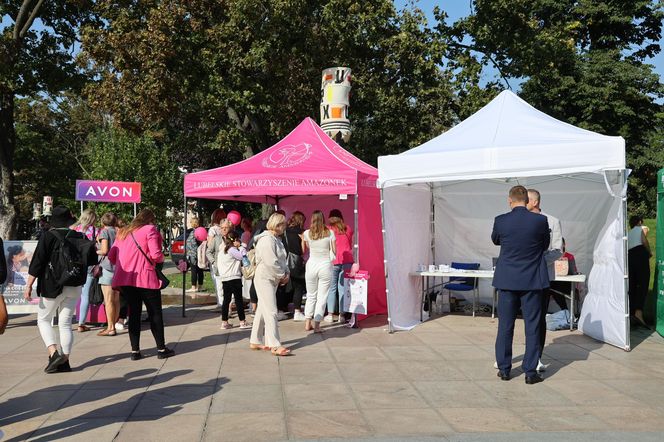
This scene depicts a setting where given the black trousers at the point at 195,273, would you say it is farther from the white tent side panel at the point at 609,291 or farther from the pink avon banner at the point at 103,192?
the white tent side panel at the point at 609,291

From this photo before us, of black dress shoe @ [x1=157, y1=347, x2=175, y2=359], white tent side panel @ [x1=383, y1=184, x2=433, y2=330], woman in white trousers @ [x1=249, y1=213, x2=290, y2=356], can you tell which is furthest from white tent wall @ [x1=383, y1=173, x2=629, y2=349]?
black dress shoe @ [x1=157, y1=347, x2=175, y2=359]

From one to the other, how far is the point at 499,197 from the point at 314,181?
381 centimetres

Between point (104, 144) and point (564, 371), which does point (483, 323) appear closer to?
point (564, 371)

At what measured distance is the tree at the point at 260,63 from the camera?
1514 cm

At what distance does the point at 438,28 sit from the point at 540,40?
3306mm

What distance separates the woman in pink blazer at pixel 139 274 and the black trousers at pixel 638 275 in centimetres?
666

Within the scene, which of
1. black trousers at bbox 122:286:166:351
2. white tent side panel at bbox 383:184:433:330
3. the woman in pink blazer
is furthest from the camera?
white tent side panel at bbox 383:184:433:330

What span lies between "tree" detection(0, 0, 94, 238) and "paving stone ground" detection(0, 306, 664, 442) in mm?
13256

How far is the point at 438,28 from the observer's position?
19.4 metres

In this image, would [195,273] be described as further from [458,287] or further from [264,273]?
[264,273]

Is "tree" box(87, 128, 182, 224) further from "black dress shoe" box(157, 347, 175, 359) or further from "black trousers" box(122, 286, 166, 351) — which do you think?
"black dress shoe" box(157, 347, 175, 359)

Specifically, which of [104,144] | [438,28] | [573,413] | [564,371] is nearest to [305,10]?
[438,28]

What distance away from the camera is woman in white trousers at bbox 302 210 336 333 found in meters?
8.02

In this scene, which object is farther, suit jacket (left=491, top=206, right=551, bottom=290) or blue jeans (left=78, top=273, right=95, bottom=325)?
blue jeans (left=78, top=273, right=95, bottom=325)
